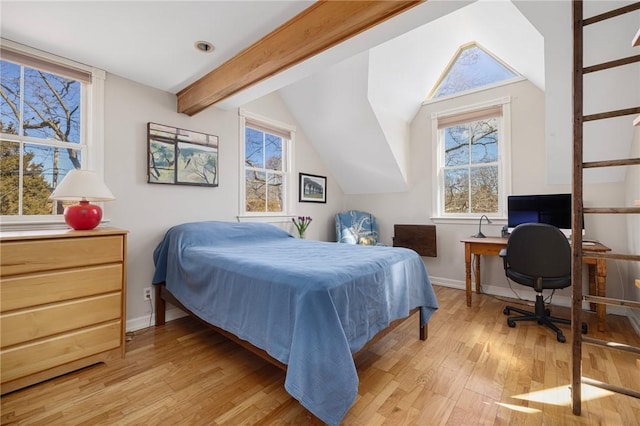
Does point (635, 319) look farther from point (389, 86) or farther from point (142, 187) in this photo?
point (142, 187)

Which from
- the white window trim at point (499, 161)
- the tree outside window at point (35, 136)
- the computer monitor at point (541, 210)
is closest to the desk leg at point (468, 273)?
the computer monitor at point (541, 210)

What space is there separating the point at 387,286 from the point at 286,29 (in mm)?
1850

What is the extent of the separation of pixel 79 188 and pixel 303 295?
171cm

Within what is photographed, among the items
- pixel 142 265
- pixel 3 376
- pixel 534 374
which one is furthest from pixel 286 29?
pixel 534 374

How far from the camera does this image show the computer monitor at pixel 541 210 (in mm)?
2848

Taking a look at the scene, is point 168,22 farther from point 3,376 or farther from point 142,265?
point 3,376

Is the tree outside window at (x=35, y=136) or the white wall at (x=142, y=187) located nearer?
the tree outside window at (x=35, y=136)

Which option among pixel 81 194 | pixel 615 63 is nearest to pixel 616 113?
pixel 615 63

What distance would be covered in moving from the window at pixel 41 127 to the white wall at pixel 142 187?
0.46ft

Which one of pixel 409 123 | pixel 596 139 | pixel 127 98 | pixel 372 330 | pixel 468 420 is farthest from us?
pixel 409 123

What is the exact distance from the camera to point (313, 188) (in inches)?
170

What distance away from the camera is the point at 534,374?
1.78 meters

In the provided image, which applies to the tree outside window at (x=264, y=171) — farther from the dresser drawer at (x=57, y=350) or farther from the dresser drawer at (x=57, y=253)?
the dresser drawer at (x=57, y=350)

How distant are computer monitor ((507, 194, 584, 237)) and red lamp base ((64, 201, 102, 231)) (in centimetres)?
400
